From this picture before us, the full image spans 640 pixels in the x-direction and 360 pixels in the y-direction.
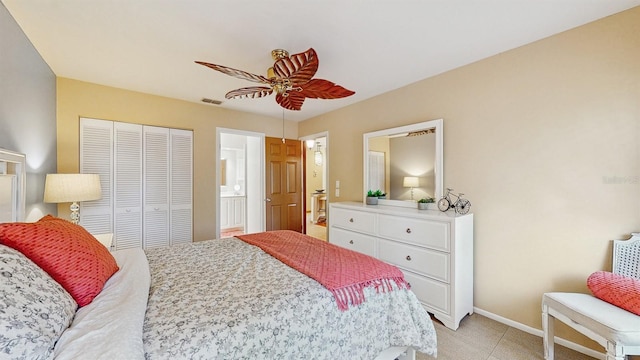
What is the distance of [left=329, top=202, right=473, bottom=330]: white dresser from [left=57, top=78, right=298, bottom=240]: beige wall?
2560 millimetres

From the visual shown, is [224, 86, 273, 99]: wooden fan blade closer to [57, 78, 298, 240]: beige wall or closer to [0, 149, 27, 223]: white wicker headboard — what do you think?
[0, 149, 27, 223]: white wicker headboard

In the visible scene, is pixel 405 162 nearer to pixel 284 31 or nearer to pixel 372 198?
pixel 372 198

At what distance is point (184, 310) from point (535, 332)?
8.84 ft

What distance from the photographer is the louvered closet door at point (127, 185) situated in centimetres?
319

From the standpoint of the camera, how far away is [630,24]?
1747 mm

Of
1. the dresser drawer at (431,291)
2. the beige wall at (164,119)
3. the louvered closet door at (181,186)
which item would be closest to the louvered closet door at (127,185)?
the beige wall at (164,119)

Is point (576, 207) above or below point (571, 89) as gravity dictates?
below

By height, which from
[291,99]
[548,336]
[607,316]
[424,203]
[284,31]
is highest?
[284,31]

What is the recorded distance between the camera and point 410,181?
3.01 metres

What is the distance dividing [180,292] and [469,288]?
8.06 ft

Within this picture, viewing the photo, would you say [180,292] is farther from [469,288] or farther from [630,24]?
[630,24]

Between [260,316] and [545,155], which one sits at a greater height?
[545,155]

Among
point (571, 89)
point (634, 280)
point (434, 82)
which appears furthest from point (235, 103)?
point (634, 280)

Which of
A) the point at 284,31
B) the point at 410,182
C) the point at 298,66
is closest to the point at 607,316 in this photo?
the point at 410,182
